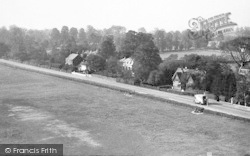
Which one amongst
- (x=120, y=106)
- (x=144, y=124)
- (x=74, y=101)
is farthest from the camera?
(x=74, y=101)

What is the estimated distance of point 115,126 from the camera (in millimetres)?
28734

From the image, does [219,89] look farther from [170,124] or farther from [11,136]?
[11,136]

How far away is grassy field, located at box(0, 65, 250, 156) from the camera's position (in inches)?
908

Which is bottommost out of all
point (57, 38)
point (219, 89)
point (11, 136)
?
point (11, 136)

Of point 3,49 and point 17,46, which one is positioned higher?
point 17,46

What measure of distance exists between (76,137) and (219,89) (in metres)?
25.3

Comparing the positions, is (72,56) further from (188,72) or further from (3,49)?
(188,72)

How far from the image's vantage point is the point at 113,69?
6184 centimetres

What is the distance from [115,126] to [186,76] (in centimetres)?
2368

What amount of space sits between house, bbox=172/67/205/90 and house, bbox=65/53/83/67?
3595cm

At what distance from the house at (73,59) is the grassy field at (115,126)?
3593 cm

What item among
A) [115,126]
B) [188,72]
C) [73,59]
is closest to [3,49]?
[73,59]

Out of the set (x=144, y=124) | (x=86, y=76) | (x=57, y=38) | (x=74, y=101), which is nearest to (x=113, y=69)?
(x=86, y=76)

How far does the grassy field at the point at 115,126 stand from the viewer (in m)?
23.1
